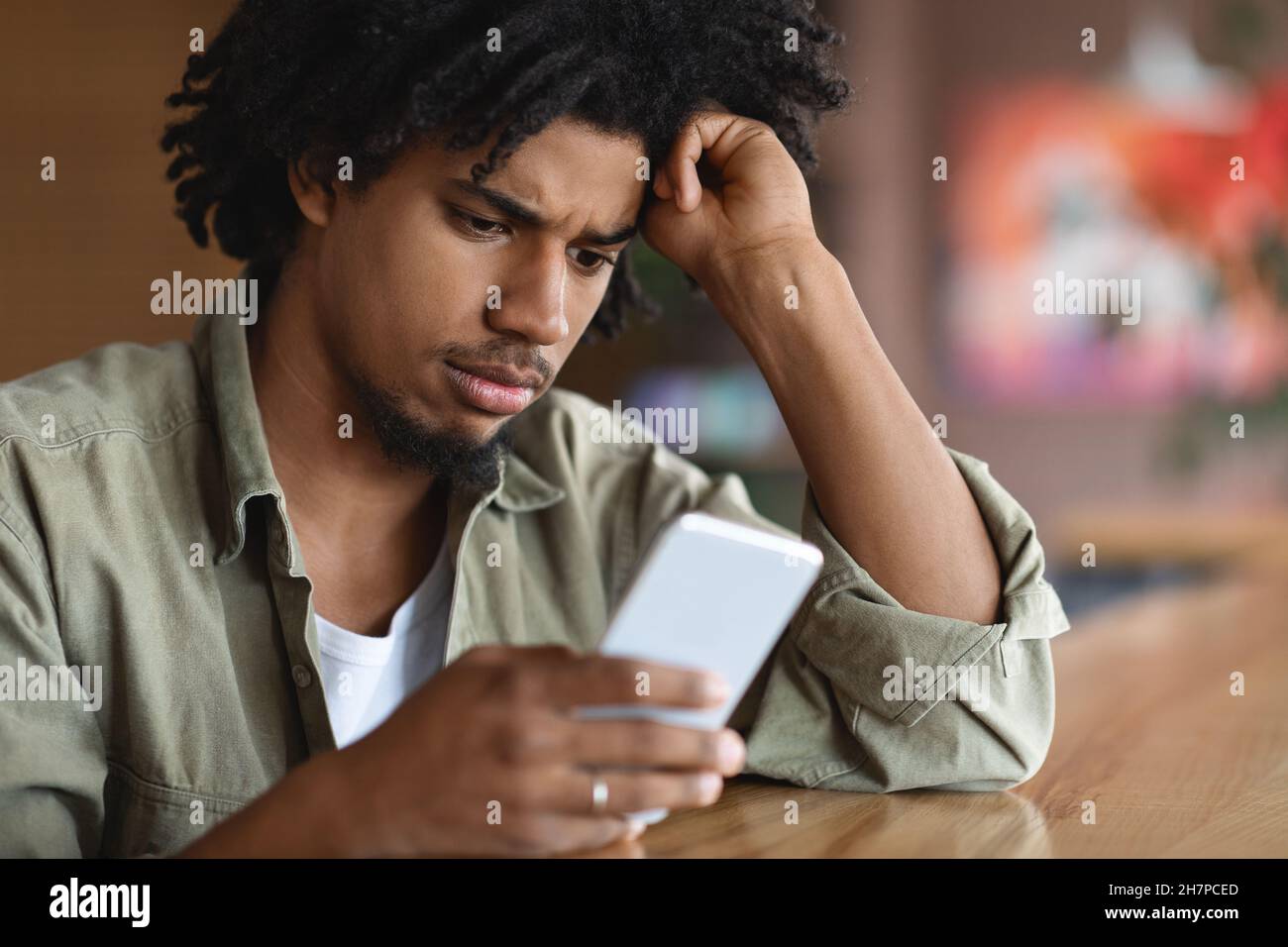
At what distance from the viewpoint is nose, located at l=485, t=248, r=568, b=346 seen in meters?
1.17

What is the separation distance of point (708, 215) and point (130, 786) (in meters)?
0.72

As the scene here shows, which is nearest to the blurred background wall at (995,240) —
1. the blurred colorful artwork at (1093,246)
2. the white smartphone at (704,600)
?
the blurred colorful artwork at (1093,246)

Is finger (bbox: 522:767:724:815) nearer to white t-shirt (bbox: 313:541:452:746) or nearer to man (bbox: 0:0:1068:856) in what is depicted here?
man (bbox: 0:0:1068:856)

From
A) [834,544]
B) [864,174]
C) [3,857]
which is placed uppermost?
[864,174]

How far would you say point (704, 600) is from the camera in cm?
67

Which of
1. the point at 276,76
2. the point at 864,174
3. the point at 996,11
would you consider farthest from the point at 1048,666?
the point at 996,11

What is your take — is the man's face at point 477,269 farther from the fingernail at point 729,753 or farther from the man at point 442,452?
the fingernail at point 729,753

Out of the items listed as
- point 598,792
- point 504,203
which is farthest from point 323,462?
point 598,792

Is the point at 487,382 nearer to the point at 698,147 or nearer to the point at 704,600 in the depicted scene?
the point at 698,147

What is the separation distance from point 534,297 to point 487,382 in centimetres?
10

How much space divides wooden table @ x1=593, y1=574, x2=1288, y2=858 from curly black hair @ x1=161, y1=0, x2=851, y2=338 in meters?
0.59

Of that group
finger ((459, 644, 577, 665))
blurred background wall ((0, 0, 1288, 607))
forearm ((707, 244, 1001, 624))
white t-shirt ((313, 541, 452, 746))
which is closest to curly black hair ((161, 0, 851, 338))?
forearm ((707, 244, 1001, 624))

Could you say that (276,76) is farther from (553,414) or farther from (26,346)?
(26,346)
